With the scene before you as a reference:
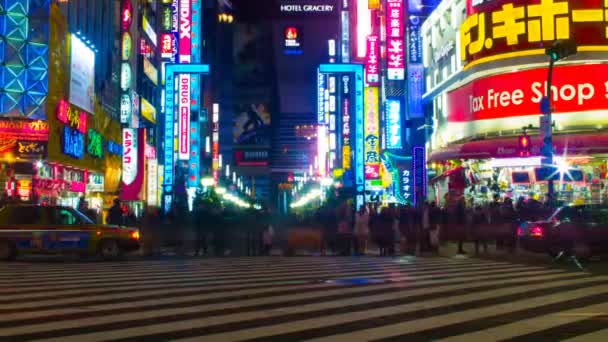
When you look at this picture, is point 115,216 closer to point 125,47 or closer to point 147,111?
point 125,47

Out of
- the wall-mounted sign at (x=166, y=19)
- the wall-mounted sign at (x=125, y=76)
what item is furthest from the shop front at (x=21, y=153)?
the wall-mounted sign at (x=166, y=19)

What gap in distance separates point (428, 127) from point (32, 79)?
2421 cm

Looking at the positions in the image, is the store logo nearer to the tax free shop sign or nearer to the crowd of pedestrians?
the tax free shop sign

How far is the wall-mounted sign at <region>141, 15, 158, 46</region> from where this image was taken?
54281 mm

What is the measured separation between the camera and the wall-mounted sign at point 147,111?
5231 centimetres

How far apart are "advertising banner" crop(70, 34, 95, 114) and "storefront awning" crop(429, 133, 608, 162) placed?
1863cm

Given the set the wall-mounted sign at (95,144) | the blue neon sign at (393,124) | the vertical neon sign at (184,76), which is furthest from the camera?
the vertical neon sign at (184,76)

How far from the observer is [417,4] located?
Result: 4519cm

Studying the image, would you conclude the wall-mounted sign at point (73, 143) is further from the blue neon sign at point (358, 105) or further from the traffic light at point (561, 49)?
the traffic light at point (561, 49)

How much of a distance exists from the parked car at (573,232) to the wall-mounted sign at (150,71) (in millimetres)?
42414

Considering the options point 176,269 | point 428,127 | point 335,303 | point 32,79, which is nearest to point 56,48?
point 32,79

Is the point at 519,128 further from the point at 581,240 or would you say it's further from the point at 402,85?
the point at 581,240

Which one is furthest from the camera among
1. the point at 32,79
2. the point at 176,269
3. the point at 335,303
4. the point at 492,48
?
the point at 492,48

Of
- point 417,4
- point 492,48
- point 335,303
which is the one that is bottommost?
point 335,303
